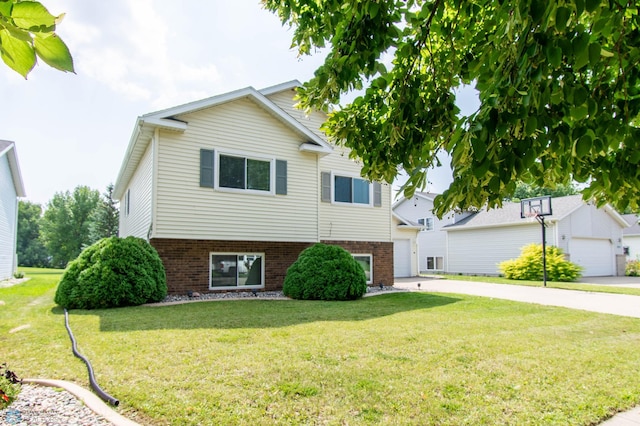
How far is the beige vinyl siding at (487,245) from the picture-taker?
2288cm

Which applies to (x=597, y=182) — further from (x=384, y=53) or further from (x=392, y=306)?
(x=392, y=306)

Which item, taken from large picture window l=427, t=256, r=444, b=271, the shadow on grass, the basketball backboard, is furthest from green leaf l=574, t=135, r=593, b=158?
large picture window l=427, t=256, r=444, b=271

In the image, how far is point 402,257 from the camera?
22.0m

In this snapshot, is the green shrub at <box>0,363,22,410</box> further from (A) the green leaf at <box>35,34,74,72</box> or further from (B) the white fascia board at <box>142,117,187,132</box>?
(B) the white fascia board at <box>142,117,187,132</box>

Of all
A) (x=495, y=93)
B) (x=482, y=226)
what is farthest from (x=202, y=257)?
(x=482, y=226)

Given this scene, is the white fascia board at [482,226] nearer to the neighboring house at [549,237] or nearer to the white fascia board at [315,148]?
the neighboring house at [549,237]

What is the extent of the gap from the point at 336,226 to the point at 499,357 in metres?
9.20

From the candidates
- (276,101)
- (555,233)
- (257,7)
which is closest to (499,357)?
(257,7)

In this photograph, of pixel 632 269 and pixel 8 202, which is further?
pixel 632 269

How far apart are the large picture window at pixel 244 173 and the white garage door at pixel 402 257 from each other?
11572mm

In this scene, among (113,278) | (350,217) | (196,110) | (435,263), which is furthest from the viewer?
(435,263)

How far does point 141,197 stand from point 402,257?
14411 mm

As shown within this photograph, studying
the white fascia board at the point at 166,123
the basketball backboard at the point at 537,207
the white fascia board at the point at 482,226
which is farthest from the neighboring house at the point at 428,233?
the white fascia board at the point at 166,123

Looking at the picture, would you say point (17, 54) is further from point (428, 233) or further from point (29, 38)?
point (428, 233)
